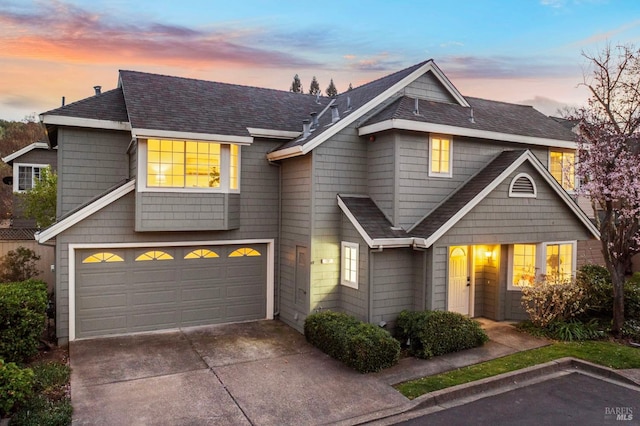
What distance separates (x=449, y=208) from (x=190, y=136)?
22.5ft

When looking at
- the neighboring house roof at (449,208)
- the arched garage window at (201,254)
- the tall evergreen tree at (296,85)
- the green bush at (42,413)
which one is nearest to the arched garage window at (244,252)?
the arched garage window at (201,254)

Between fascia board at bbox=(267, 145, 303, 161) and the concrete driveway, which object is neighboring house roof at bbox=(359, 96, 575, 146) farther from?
the concrete driveway

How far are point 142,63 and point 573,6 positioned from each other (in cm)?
1614

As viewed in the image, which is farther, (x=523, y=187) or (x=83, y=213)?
(x=523, y=187)

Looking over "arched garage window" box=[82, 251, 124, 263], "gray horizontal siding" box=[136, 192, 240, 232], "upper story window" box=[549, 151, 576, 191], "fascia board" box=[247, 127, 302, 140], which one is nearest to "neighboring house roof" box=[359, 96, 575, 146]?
"upper story window" box=[549, 151, 576, 191]

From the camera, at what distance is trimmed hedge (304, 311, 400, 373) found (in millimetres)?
8227

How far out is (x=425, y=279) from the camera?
1014cm

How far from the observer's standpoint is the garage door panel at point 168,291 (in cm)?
1038

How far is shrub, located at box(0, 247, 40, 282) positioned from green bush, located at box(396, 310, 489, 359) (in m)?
11.4

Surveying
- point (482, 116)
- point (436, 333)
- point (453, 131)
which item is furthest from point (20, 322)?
point (482, 116)

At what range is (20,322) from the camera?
836 cm

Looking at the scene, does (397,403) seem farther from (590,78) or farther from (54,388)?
(590,78)

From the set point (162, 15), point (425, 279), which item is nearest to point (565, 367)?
point (425, 279)

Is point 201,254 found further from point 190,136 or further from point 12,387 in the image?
point 12,387
